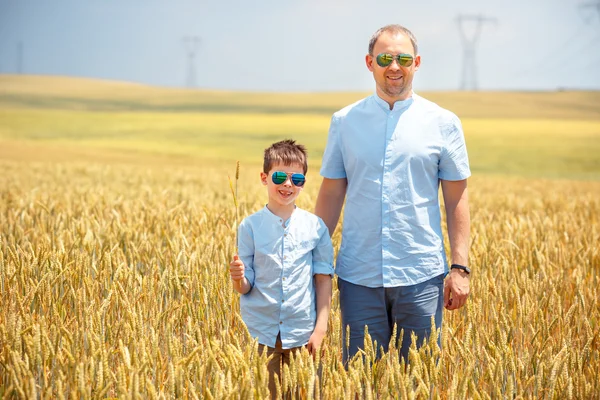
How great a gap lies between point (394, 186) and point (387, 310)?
0.52 meters

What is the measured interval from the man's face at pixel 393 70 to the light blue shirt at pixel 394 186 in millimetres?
47

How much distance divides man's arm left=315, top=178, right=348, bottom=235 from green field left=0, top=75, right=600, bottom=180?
2718 centimetres

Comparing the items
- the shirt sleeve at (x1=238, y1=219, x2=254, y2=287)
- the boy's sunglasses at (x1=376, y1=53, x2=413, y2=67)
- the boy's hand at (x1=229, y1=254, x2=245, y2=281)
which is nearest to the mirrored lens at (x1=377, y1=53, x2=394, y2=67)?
the boy's sunglasses at (x1=376, y1=53, x2=413, y2=67)

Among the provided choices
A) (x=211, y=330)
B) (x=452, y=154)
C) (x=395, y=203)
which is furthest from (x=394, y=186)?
(x=211, y=330)

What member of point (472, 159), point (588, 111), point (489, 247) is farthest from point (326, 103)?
point (489, 247)

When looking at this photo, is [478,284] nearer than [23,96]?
Yes

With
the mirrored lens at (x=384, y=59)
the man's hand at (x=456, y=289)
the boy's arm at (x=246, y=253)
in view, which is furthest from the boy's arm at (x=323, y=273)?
the mirrored lens at (x=384, y=59)

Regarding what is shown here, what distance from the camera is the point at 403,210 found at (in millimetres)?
3088

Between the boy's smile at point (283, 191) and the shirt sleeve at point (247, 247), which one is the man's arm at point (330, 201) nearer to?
the boy's smile at point (283, 191)

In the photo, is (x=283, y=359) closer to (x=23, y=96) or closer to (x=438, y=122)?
(x=438, y=122)

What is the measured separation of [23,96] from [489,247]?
3212 inches

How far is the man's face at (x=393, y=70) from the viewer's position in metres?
3.03

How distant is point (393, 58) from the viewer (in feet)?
9.86

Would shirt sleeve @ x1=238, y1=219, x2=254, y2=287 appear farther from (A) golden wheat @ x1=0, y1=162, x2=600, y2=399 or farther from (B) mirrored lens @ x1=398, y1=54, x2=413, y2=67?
(B) mirrored lens @ x1=398, y1=54, x2=413, y2=67
